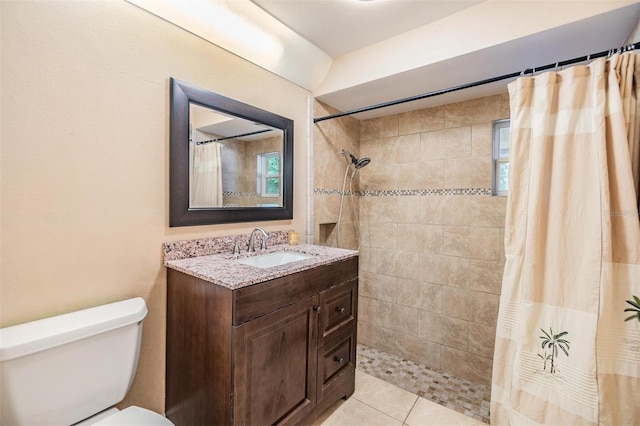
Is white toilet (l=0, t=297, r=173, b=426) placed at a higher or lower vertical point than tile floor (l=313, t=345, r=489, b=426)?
higher

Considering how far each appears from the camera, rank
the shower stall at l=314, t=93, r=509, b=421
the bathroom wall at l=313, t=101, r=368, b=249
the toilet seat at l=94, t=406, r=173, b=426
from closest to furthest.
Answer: the toilet seat at l=94, t=406, r=173, b=426 → the shower stall at l=314, t=93, r=509, b=421 → the bathroom wall at l=313, t=101, r=368, b=249

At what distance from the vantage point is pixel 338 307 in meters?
1.65

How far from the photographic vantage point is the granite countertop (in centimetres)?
115

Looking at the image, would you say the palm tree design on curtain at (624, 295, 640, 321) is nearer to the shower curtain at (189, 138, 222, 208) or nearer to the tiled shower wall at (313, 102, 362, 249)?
the tiled shower wall at (313, 102, 362, 249)

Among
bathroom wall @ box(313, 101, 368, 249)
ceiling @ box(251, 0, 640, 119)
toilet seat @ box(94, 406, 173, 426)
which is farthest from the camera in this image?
bathroom wall @ box(313, 101, 368, 249)

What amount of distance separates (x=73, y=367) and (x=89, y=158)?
2.74 feet

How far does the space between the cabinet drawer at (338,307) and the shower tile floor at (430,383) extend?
87cm

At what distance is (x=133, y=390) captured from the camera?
4.44 ft

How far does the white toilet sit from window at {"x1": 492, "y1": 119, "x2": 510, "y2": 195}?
2508 mm

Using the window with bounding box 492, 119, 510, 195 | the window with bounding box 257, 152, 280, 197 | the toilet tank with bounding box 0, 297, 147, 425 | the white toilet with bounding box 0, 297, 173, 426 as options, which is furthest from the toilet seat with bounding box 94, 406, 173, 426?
the window with bounding box 492, 119, 510, 195

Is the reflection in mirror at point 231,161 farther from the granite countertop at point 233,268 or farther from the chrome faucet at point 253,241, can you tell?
the granite countertop at point 233,268

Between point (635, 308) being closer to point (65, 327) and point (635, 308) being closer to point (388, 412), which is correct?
point (388, 412)

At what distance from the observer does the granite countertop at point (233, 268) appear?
1.15 metres

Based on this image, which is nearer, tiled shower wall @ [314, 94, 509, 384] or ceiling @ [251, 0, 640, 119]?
ceiling @ [251, 0, 640, 119]
